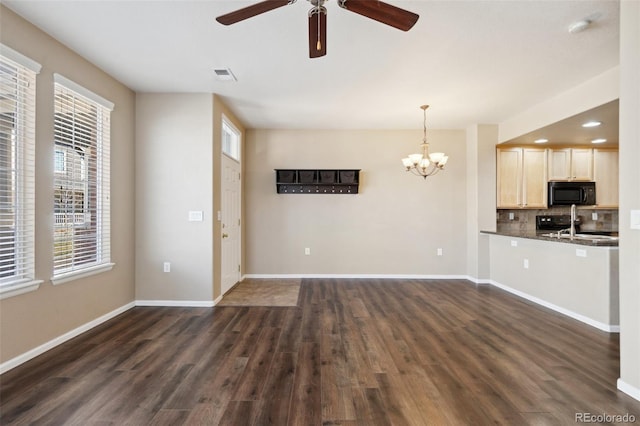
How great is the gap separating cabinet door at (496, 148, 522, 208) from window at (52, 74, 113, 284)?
5.72 meters

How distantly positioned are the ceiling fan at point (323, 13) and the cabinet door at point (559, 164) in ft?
15.0

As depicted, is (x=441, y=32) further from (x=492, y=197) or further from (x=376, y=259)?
(x=376, y=259)

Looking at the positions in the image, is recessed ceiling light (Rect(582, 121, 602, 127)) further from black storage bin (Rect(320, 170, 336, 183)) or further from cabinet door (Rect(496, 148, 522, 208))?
black storage bin (Rect(320, 170, 336, 183))

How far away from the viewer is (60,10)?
229 cm

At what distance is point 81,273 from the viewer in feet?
9.66

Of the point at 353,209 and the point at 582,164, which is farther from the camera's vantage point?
the point at 353,209

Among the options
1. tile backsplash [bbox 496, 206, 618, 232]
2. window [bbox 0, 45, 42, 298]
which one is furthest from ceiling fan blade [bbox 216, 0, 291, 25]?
tile backsplash [bbox 496, 206, 618, 232]

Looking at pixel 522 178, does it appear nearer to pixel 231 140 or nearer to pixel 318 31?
pixel 318 31

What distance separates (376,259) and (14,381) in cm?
462

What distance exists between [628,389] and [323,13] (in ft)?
10.3

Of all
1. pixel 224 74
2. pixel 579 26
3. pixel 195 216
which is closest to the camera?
pixel 579 26

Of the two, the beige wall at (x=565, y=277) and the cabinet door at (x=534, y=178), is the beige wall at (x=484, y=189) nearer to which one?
the beige wall at (x=565, y=277)

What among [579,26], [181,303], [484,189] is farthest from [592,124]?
[181,303]

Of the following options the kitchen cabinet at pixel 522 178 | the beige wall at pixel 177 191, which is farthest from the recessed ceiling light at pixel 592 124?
the beige wall at pixel 177 191
